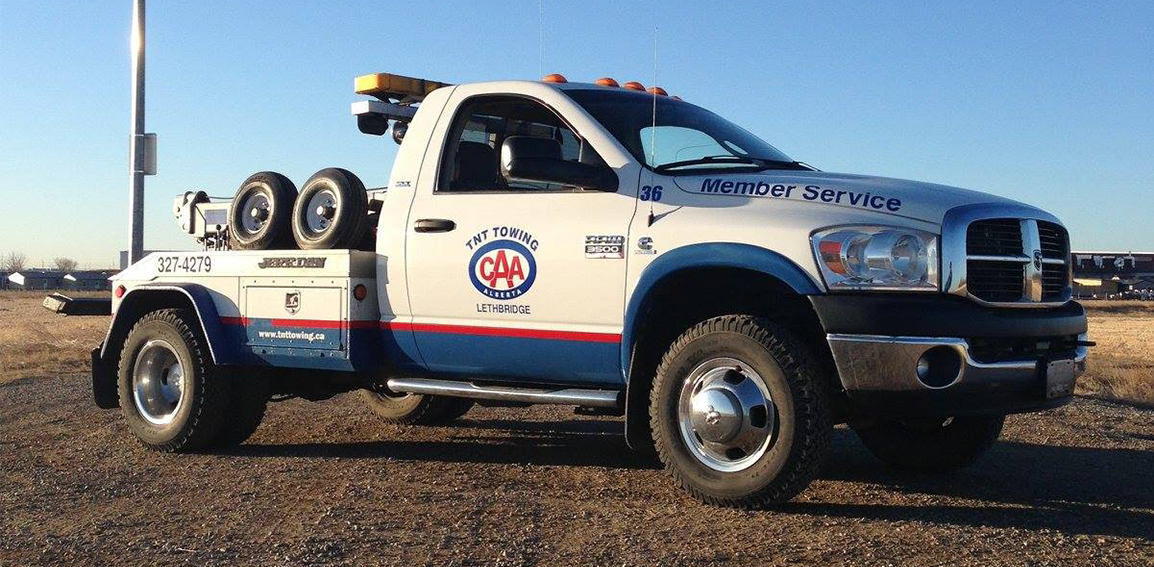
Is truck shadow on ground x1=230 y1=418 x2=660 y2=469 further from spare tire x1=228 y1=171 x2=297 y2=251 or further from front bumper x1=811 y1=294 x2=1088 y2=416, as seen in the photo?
front bumper x1=811 y1=294 x2=1088 y2=416

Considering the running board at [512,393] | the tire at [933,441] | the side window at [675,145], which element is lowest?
the tire at [933,441]

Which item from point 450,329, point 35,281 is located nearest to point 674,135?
point 450,329

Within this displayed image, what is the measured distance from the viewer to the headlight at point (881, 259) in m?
4.83

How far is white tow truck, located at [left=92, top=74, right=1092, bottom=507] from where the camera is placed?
488cm

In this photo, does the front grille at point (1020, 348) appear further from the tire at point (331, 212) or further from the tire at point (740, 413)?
the tire at point (331, 212)

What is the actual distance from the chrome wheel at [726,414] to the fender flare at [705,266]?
399 millimetres

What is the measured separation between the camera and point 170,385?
293 inches

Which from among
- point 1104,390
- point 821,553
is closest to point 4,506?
point 821,553

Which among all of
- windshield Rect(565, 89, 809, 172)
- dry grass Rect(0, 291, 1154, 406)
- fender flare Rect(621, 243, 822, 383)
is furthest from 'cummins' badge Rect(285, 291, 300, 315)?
dry grass Rect(0, 291, 1154, 406)

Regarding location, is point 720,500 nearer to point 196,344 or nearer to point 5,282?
point 196,344

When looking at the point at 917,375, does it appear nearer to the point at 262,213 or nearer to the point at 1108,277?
the point at 262,213

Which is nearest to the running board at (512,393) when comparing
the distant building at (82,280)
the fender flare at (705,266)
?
the fender flare at (705,266)

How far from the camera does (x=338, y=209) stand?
21.7 feet

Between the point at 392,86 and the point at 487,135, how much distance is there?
3.79ft
